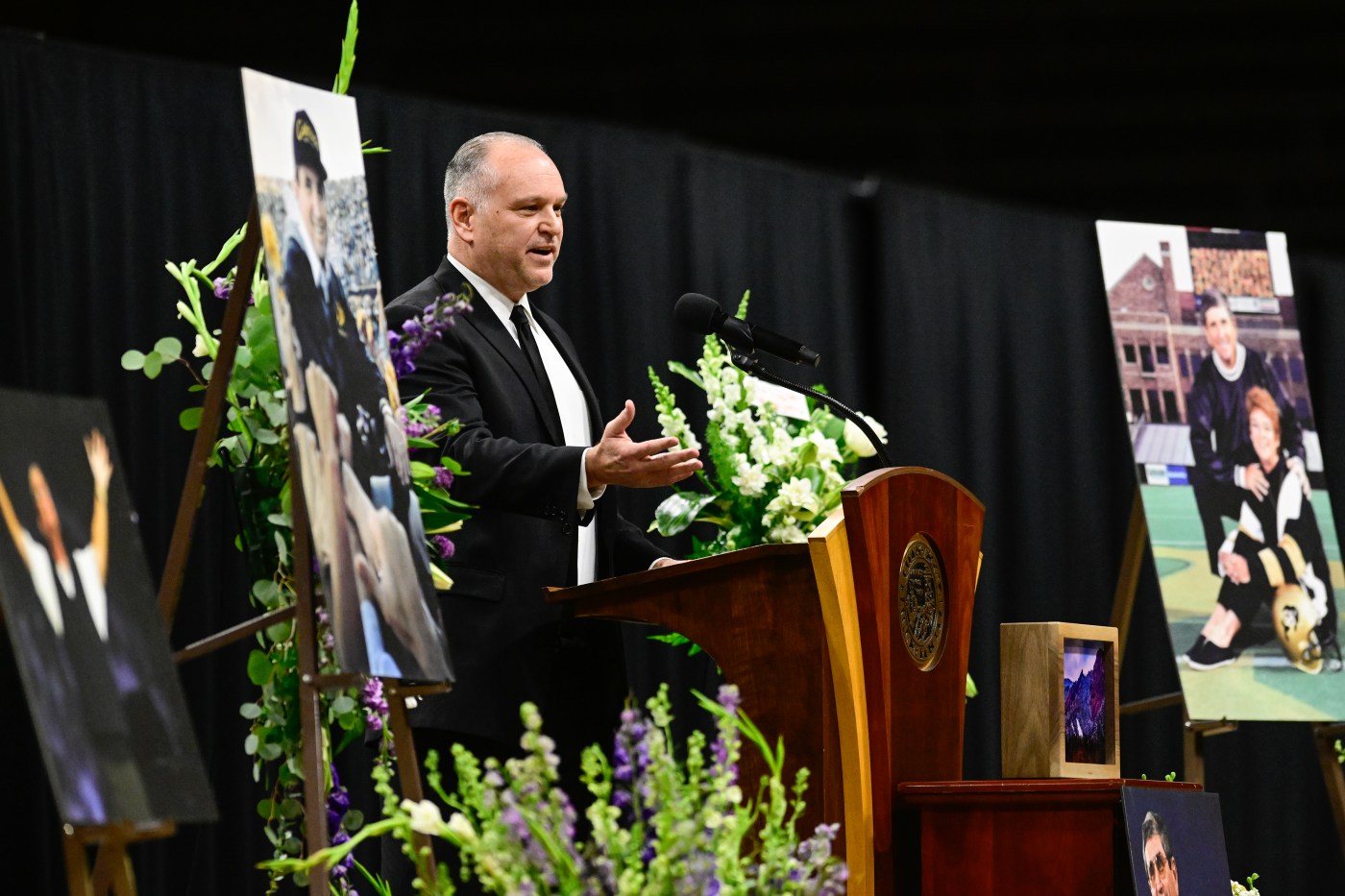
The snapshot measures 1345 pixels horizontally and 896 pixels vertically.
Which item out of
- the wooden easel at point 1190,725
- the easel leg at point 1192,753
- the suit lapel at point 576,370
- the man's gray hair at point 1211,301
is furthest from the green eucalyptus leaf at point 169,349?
the man's gray hair at point 1211,301

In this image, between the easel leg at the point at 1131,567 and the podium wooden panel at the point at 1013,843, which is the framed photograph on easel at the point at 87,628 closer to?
the podium wooden panel at the point at 1013,843

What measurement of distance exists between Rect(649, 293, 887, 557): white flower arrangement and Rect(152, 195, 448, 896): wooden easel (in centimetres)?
98

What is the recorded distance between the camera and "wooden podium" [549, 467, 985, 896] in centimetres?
255

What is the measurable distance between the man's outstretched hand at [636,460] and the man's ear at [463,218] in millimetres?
638

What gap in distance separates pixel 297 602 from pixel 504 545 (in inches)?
25.6

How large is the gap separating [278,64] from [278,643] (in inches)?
141

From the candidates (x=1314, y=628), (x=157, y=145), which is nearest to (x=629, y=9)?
(x=157, y=145)

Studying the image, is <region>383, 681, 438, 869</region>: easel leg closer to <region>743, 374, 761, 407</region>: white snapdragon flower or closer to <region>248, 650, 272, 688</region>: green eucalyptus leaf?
<region>248, 650, 272, 688</region>: green eucalyptus leaf

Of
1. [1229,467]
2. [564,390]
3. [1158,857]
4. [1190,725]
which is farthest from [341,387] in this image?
[1229,467]

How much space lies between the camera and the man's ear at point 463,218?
3.21m

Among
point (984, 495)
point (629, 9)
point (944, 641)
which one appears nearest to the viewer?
point (944, 641)

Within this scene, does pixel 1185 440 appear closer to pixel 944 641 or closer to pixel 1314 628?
pixel 1314 628

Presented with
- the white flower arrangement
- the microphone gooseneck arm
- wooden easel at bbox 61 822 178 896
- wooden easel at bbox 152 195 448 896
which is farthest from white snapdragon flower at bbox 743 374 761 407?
wooden easel at bbox 61 822 178 896

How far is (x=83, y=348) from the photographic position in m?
3.89
